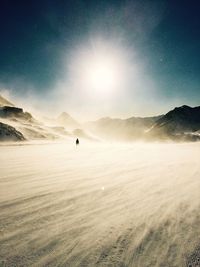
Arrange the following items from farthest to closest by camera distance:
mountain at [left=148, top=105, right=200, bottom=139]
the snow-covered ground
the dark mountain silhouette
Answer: mountain at [left=148, top=105, right=200, bottom=139] → the dark mountain silhouette → the snow-covered ground

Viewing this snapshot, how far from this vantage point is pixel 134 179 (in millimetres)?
7215

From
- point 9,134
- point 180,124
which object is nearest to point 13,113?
point 9,134

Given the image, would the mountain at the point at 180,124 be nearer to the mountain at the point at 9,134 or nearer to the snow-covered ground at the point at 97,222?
the mountain at the point at 9,134

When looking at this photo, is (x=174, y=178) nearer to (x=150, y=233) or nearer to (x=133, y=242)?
(x=150, y=233)

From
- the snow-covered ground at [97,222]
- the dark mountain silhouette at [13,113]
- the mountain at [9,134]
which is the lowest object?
the snow-covered ground at [97,222]

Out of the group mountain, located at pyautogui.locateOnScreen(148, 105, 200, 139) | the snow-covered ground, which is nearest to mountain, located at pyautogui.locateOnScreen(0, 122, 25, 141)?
the snow-covered ground

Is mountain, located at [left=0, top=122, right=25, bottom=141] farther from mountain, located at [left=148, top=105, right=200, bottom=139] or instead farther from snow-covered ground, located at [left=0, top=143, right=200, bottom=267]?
mountain, located at [left=148, top=105, right=200, bottom=139]

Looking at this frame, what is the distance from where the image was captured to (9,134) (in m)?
64.9

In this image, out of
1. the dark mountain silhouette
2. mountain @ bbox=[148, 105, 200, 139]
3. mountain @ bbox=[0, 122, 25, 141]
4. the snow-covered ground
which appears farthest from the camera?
mountain @ bbox=[148, 105, 200, 139]

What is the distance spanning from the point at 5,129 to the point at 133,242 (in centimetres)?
7207

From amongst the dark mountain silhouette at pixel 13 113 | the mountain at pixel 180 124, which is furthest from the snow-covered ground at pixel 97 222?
the mountain at pixel 180 124

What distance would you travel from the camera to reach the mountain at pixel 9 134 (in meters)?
62.9

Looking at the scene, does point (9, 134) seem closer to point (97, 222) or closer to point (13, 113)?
point (13, 113)

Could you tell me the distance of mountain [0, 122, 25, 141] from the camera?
6294cm
